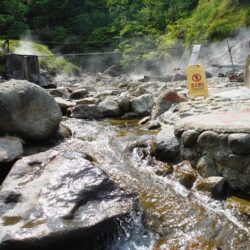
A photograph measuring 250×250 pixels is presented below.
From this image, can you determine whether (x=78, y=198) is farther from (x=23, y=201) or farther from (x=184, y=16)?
(x=184, y=16)

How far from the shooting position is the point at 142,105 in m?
10.0

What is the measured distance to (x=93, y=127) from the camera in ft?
28.8

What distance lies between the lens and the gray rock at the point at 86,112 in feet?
32.4

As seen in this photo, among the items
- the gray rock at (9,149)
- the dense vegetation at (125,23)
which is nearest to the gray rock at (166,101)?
the gray rock at (9,149)

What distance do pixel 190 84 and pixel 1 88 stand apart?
171 inches

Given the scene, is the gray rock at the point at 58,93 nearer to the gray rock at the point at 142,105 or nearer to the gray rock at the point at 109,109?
the gray rock at the point at 109,109

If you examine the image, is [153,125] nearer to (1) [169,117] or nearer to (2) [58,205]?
(1) [169,117]

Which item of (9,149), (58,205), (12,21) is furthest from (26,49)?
(58,205)

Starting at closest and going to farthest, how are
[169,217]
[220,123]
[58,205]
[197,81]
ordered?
[58,205], [169,217], [220,123], [197,81]

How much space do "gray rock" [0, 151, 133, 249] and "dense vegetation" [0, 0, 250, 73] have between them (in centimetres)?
1107

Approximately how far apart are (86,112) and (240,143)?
601 centimetres

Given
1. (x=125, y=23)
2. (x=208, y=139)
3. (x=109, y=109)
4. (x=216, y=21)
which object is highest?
(x=125, y=23)

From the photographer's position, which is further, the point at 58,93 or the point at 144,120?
the point at 58,93

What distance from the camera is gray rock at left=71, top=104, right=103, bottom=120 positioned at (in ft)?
32.4
